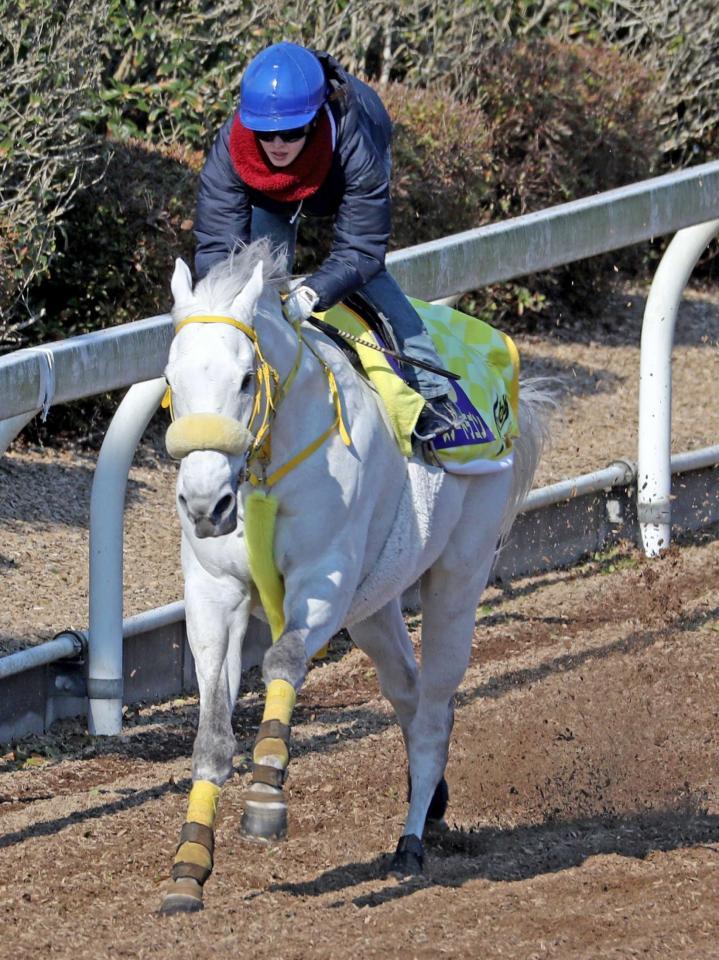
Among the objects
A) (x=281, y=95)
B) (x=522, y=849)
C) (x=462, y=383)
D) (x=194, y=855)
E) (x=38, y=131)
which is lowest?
(x=522, y=849)

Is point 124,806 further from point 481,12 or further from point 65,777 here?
point 481,12

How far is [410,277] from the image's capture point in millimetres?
6934

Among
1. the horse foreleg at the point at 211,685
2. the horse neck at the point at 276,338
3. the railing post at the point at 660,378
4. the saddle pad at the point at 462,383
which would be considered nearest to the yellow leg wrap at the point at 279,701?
the horse foreleg at the point at 211,685

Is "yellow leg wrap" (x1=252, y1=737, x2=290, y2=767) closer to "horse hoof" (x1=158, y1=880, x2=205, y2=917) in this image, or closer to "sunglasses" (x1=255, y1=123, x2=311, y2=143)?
"horse hoof" (x1=158, y1=880, x2=205, y2=917)

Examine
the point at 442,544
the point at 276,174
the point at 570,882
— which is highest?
the point at 276,174

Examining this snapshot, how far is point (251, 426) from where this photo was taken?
14.4ft

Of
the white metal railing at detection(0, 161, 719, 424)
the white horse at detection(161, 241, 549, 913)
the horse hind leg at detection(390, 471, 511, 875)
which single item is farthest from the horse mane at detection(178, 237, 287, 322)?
the horse hind leg at detection(390, 471, 511, 875)

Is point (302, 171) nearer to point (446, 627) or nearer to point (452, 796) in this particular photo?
point (446, 627)

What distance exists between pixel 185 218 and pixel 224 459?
507 centimetres

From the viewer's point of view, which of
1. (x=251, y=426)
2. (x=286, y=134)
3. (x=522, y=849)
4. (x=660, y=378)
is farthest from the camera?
(x=660, y=378)

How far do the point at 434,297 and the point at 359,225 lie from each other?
1.96 m

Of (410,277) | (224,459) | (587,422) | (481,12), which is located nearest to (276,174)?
(224,459)

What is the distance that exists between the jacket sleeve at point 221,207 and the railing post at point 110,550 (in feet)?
3.93

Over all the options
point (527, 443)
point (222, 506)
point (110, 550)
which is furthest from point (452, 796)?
point (222, 506)
